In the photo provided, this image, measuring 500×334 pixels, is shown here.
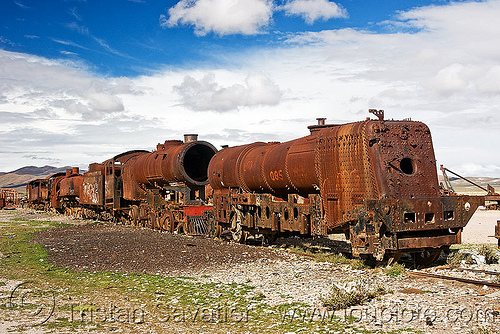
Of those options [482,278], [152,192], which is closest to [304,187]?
[482,278]

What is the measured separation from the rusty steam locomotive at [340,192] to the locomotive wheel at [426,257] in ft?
0.08

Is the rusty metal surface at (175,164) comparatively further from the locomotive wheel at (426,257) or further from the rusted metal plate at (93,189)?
the locomotive wheel at (426,257)

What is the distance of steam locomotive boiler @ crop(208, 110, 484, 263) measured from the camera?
9.02 metres

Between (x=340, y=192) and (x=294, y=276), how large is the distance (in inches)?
85.1

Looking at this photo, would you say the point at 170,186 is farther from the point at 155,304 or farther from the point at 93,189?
the point at 155,304

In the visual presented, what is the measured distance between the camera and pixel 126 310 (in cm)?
720

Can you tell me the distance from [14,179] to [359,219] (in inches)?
8370

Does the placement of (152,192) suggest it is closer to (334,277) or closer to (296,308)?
(334,277)

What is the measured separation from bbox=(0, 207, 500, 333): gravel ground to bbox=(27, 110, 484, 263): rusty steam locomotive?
0.79m

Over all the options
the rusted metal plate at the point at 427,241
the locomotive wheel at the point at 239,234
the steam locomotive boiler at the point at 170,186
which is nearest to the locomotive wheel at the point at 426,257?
the rusted metal plate at the point at 427,241

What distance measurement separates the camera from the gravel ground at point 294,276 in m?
6.14

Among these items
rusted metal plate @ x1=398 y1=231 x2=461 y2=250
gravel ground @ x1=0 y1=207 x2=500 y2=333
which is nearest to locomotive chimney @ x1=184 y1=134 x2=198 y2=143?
gravel ground @ x1=0 y1=207 x2=500 y2=333

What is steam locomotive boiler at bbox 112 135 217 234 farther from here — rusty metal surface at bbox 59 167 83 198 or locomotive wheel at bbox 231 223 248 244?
rusty metal surface at bbox 59 167 83 198

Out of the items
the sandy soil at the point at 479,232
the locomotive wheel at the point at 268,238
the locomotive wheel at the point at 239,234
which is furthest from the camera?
the sandy soil at the point at 479,232
